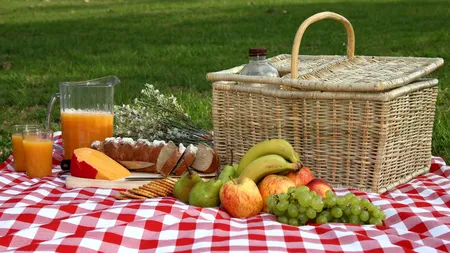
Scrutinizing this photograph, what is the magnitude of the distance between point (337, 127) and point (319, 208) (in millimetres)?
549

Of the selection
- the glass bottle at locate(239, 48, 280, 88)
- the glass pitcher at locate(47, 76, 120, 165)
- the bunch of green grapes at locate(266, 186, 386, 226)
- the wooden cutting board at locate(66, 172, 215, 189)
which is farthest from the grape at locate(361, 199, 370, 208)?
the glass pitcher at locate(47, 76, 120, 165)

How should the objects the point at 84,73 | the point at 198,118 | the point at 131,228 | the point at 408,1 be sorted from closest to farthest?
the point at 131,228 → the point at 198,118 → the point at 84,73 → the point at 408,1

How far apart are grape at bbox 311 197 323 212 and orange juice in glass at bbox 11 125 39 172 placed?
138 centimetres

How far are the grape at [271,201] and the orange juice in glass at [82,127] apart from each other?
1093 mm

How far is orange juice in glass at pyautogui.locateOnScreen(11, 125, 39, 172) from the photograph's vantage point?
340 cm

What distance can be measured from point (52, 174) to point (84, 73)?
117 inches

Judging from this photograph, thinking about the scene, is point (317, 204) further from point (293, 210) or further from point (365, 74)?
point (365, 74)

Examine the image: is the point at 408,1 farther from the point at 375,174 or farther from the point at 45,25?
the point at 375,174

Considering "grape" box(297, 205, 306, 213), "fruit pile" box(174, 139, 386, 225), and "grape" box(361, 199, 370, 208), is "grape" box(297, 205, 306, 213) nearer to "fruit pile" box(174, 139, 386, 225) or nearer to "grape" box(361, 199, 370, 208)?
"fruit pile" box(174, 139, 386, 225)

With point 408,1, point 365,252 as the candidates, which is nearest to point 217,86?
point 365,252

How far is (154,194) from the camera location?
2877 millimetres

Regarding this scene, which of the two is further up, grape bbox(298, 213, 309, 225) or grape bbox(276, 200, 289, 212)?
grape bbox(276, 200, 289, 212)

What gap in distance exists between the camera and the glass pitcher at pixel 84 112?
11.2ft

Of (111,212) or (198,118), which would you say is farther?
(198,118)
